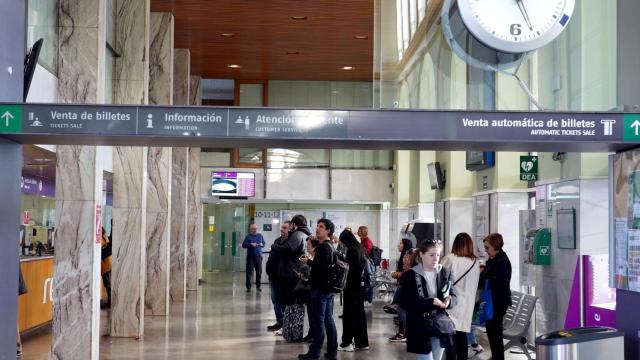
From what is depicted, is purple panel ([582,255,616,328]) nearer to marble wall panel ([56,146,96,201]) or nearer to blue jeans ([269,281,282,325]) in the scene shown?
blue jeans ([269,281,282,325])

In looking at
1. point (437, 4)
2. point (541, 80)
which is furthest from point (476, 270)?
point (437, 4)

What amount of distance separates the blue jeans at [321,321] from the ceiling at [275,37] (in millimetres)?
6486

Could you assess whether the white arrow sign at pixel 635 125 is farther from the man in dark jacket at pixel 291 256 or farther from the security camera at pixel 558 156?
the man in dark jacket at pixel 291 256

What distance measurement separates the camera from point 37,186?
54.3 feet

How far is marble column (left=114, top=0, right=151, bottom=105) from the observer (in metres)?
12.9

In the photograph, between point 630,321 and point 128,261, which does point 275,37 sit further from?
point 630,321

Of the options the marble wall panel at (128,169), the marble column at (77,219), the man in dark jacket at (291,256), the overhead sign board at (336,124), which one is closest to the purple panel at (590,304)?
the overhead sign board at (336,124)

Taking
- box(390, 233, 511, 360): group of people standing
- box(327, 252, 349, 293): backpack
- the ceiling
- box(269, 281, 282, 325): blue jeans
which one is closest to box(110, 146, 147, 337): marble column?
box(269, 281, 282, 325): blue jeans

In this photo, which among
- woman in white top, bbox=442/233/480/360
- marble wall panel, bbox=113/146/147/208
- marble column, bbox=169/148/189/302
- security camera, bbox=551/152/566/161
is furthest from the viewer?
marble column, bbox=169/148/189/302

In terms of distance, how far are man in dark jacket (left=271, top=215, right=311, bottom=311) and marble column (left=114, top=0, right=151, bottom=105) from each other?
3184 mm

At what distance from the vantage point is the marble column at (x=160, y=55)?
1544cm

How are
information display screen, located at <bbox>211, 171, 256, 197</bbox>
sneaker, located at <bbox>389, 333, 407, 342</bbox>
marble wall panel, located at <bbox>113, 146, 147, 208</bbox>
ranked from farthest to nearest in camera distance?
information display screen, located at <bbox>211, 171, 256, 197</bbox> → marble wall panel, located at <bbox>113, 146, 147, 208</bbox> → sneaker, located at <bbox>389, 333, 407, 342</bbox>

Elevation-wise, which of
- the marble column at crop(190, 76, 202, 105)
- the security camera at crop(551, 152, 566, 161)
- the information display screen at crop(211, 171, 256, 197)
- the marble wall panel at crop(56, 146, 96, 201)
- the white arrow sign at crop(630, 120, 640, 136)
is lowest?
the marble wall panel at crop(56, 146, 96, 201)

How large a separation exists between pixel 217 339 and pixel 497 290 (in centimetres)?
438
